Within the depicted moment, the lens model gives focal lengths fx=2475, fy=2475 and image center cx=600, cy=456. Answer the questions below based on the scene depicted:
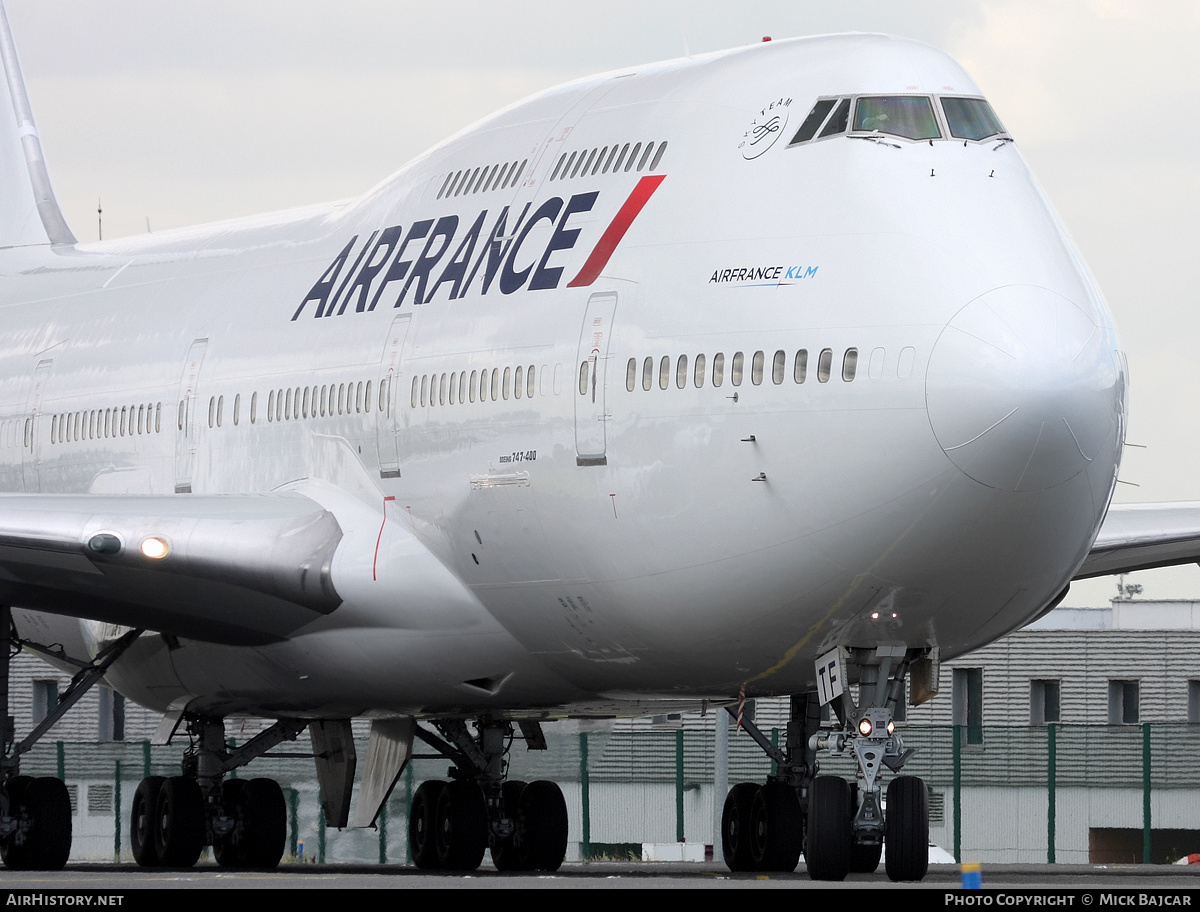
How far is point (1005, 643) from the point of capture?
50.5 metres

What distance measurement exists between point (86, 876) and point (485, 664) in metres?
4.09

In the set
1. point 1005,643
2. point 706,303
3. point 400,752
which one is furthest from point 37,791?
point 1005,643

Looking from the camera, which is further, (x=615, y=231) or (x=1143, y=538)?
(x=1143, y=538)

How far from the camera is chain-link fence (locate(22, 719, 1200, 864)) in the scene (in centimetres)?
3234

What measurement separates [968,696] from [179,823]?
28173 mm

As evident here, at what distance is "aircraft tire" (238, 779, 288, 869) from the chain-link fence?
240 inches

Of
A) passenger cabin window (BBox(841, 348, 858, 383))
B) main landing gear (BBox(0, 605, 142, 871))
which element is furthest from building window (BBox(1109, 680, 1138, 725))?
passenger cabin window (BBox(841, 348, 858, 383))

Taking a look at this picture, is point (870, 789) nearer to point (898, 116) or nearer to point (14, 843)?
point (898, 116)

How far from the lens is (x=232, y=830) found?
2650 centimetres

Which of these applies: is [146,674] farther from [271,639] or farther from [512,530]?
[512,530]

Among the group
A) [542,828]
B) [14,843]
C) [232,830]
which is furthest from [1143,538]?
[14,843]

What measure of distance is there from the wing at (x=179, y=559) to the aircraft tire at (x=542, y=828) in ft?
14.7
